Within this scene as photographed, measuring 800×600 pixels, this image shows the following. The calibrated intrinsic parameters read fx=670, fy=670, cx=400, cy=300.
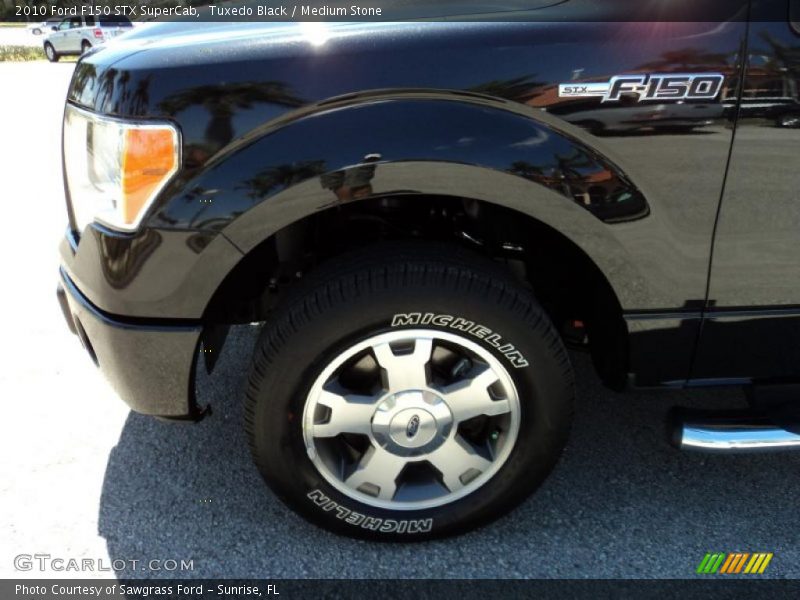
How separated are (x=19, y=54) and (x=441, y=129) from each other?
23664 mm

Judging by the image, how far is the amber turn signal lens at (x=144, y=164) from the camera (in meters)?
1.65

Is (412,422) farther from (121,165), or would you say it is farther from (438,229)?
(121,165)

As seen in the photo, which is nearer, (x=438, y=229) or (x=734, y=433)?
(x=734, y=433)

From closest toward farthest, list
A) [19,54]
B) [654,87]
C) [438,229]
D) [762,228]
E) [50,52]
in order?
[654,87], [762,228], [438,229], [19,54], [50,52]

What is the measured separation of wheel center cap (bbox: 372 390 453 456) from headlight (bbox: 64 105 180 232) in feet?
2.77

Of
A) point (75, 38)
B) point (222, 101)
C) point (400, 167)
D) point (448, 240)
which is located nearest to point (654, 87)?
point (400, 167)

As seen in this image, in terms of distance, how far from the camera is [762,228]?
1.75 m

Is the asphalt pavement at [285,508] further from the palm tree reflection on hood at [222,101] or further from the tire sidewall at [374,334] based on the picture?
the palm tree reflection on hood at [222,101]

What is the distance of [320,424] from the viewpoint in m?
1.91

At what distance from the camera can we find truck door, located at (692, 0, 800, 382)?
1.62 meters

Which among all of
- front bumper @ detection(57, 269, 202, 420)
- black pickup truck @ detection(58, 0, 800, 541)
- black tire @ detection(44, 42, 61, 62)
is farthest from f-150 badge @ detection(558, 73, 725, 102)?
black tire @ detection(44, 42, 61, 62)

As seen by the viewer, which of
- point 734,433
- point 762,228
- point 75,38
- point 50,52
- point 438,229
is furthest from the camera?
point 75,38

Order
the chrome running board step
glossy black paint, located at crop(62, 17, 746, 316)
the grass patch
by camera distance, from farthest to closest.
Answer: the grass patch
the chrome running board step
glossy black paint, located at crop(62, 17, 746, 316)

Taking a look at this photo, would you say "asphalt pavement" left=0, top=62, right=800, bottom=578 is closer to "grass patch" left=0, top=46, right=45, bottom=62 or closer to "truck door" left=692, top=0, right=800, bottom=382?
"truck door" left=692, top=0, right=800, bottom=382
